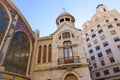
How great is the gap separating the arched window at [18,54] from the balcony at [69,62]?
14.5 feet

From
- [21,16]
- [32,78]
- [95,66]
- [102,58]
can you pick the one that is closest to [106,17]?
[102,58]

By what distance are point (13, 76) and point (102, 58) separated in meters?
28.3

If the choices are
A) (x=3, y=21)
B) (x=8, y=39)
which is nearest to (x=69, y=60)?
(x=8, y=39)

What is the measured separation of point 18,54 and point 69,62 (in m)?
6.37

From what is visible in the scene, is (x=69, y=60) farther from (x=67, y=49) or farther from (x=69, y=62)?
(x=67, y=49)

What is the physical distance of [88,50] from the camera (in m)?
39.6

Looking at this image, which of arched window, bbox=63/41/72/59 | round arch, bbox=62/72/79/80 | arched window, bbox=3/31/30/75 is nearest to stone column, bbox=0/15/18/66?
arched window, bbox=3/31/30/75

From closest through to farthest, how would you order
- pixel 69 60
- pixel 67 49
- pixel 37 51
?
pixel 69 60, pixel 67 49, pixel 37 51

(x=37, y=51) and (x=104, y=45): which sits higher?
(x=104, y=45)

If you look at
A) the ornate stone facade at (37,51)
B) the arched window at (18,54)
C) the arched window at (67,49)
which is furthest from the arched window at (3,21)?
the arched window at (67,49)

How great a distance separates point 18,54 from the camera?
13.8m

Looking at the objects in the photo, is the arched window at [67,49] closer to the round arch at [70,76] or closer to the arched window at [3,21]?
the round arch at [70,76]

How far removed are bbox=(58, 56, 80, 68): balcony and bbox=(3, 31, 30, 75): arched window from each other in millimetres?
4428

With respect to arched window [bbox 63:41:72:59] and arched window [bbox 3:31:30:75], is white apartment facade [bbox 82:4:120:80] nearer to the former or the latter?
arched window [bbox 63:41:72:59]
